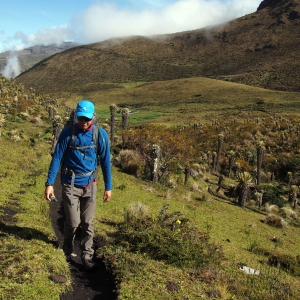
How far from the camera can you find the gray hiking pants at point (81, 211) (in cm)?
498

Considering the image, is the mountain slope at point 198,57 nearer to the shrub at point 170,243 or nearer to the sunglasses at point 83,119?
the shrub at point 170,243

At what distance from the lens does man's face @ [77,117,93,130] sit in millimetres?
4652

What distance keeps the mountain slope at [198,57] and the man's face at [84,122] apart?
108598mm

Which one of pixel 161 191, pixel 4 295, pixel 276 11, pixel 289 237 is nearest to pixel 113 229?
pixel 4 295

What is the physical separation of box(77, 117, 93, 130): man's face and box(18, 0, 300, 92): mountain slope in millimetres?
108598

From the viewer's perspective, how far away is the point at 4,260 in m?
4.82

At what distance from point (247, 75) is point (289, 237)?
111m

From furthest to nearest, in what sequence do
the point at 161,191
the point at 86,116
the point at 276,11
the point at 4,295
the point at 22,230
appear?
the point at 276,11 < the point at 161,191 < the point at 22,230 < the point at 86,116 < the point at 4,295

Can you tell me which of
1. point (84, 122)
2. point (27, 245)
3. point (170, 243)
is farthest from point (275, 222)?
point (84, 122)

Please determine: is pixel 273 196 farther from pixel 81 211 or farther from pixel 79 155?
pixel 79 155

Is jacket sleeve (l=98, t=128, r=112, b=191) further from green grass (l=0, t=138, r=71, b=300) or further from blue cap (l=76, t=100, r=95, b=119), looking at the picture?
green grass (l=0, t=138, r=71, b=300)

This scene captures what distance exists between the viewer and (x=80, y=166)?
16.0ft

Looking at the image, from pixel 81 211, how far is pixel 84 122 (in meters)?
1.51

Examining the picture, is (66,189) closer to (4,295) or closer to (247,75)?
(4,295)
